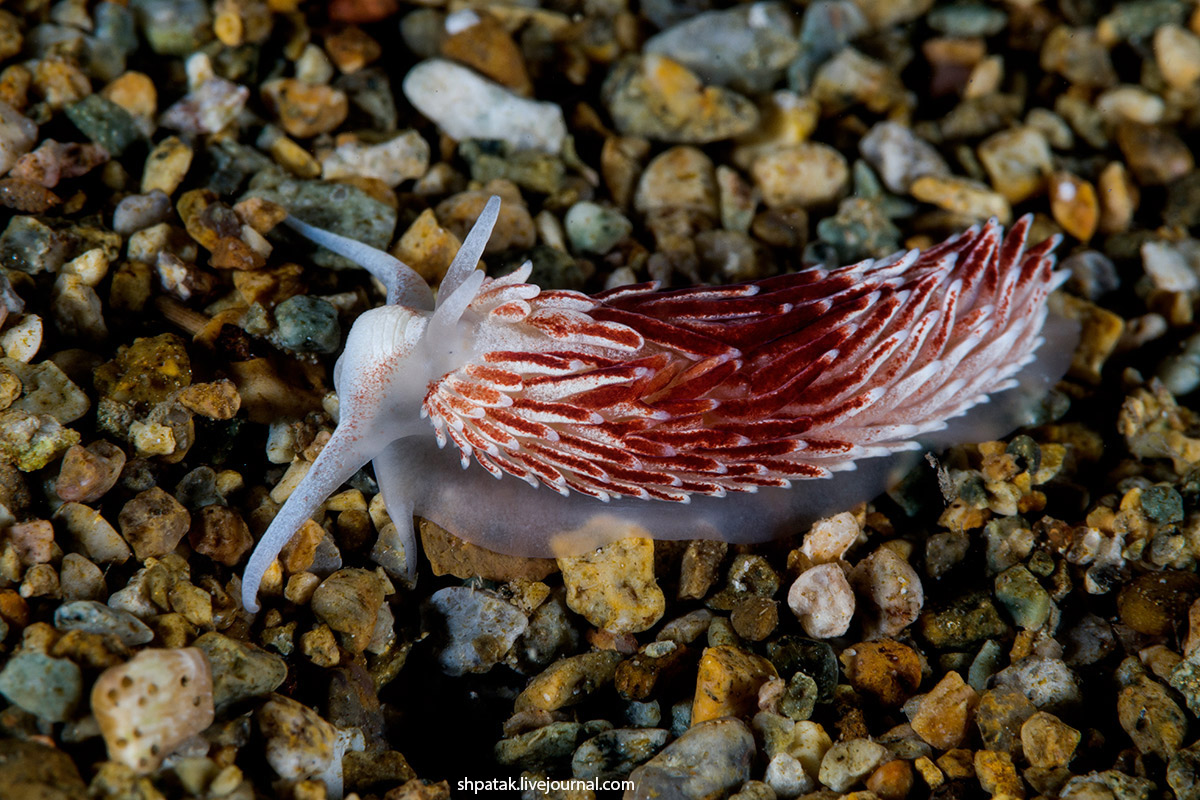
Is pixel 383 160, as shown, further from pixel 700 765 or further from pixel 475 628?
pixel 700 765

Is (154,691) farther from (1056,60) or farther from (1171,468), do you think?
(1056,60)

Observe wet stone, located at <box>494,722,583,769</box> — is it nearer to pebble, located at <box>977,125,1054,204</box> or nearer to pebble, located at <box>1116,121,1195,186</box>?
pebble, located at <box>977,125,1054,204</box>

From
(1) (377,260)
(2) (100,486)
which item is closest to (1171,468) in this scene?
(1) (377,260)

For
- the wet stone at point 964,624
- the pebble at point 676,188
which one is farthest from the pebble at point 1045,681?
the pebble at point 676,188

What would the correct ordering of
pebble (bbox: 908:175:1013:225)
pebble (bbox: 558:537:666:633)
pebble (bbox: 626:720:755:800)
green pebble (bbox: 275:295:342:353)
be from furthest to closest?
pebble (bbox: 908:175:1013:225)
green pebble (bbox: 275:295:342:353)
pebble (bbox: 558:537:666:633)
pebble (bbox: 626:720:755:800)

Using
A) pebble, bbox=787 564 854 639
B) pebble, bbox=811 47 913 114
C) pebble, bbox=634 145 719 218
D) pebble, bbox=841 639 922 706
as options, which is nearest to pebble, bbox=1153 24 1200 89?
pebble, bbox=811 47 913 114

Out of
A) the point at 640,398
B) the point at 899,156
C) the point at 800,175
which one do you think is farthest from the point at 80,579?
the point at 899,156
